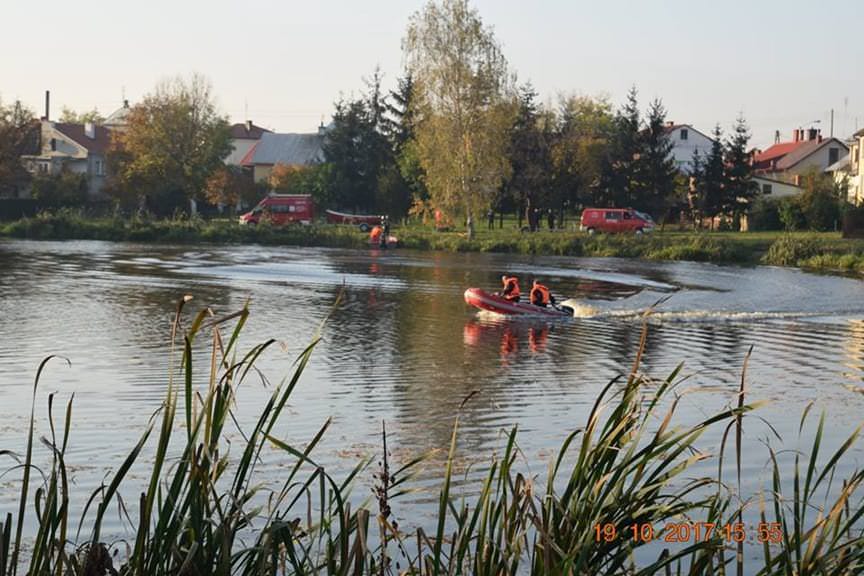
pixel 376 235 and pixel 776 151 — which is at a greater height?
pixel 776 151

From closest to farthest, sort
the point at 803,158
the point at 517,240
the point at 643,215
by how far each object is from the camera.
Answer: the point at 517,240
the point at 643,215
the point at 803,158

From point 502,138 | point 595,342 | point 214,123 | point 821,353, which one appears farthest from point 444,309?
point 214,123

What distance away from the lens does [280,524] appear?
238 inches

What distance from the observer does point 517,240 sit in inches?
2697

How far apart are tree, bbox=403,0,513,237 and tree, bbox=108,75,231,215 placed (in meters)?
26.8

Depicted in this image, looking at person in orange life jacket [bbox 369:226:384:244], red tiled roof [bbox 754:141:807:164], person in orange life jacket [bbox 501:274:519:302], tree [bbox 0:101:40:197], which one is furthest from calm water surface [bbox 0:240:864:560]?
red tiled roof [bbox 754:141:807:164]

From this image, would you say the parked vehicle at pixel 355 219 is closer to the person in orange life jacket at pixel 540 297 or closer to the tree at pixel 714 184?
the tree at pixel 714 184

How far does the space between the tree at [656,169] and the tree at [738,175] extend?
325 cm

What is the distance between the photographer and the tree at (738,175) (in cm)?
7831

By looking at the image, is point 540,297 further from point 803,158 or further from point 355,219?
point 803,158

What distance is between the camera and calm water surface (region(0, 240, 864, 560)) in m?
16.0

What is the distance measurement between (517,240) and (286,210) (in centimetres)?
1904

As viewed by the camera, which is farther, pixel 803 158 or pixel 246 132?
pixel 246 132

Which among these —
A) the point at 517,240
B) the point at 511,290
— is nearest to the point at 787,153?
the point at 517,240
